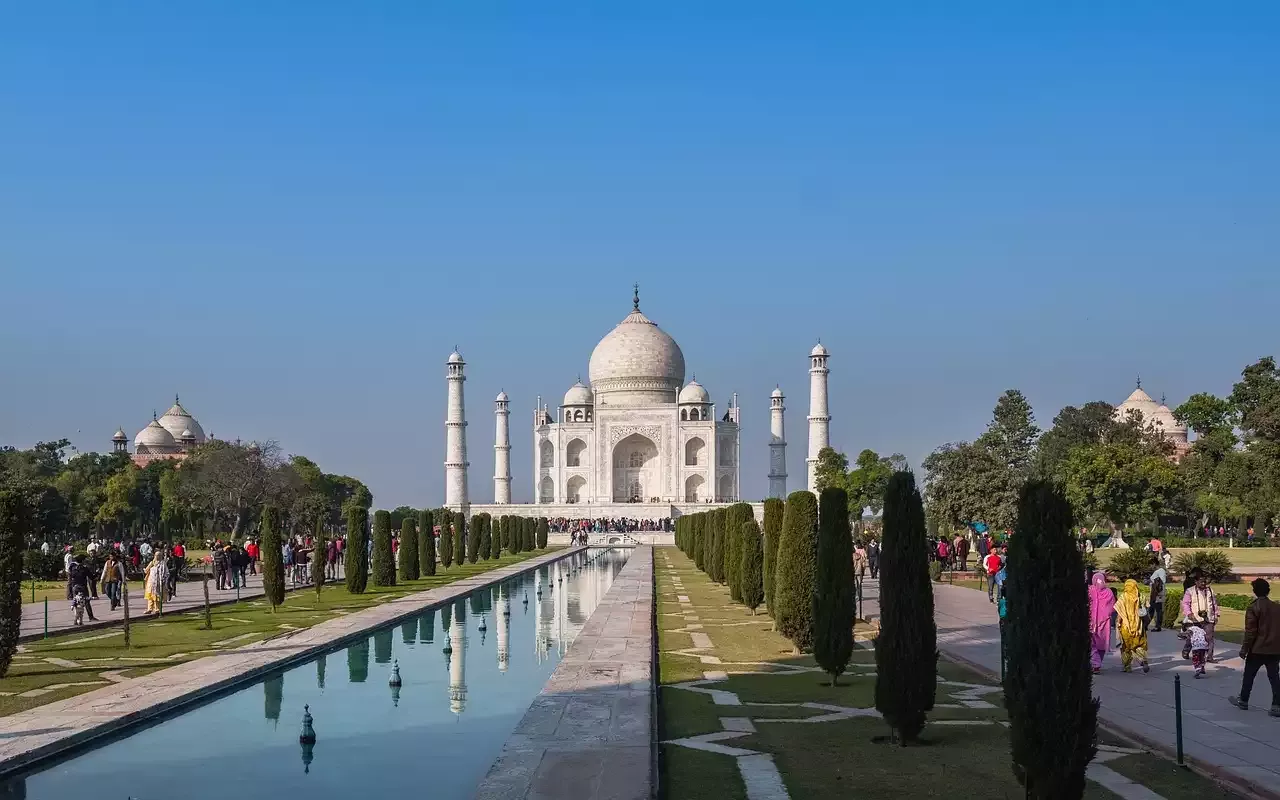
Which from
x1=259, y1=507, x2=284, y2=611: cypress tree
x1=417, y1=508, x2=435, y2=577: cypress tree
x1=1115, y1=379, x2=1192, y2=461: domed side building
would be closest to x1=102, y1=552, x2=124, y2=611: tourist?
x1=259, y1=507, x2=284, y2=611: cypress tree

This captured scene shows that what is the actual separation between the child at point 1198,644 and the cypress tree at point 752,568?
22.0 ft

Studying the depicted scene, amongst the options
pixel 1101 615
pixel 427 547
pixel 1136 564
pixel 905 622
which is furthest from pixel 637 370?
pixel 905 622

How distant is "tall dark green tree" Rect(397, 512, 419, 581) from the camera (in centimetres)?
2452

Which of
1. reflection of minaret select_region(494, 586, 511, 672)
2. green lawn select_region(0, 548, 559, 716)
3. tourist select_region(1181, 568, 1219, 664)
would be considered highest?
tourist select_region(1181, 568, 1219, 664)

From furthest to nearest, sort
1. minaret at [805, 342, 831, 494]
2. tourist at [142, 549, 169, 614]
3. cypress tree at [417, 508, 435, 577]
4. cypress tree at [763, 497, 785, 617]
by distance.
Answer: minaret at [805, 342, 831, 494], cypress tree at [417, 508, 435, 577], tourist at [142, 549, 169, 614], cypress tree at [763, 497, 785, 617]

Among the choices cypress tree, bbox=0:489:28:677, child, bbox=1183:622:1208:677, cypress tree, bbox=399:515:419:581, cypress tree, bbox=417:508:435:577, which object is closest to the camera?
cypress tree, bbox=0:489:28:677

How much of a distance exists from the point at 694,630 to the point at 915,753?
7.46 m

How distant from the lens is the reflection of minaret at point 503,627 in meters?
13.1

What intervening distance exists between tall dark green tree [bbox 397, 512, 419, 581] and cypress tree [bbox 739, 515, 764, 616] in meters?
9.55

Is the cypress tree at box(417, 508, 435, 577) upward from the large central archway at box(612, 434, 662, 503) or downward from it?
downward

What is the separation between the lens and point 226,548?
73.8ft

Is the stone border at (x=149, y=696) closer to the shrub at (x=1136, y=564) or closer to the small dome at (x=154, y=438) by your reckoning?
the shrub at (x=1136, y=564)

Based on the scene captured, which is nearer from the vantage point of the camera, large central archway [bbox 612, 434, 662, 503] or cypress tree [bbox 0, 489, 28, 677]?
cypress tree [bbox 0, 489, 28, 677]

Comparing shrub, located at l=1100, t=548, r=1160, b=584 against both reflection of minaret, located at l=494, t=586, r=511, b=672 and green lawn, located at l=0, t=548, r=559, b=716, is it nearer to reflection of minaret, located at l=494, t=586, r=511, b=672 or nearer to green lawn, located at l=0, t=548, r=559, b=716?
reflection of minaret, located at l=494, t=586, r=511, b=672
